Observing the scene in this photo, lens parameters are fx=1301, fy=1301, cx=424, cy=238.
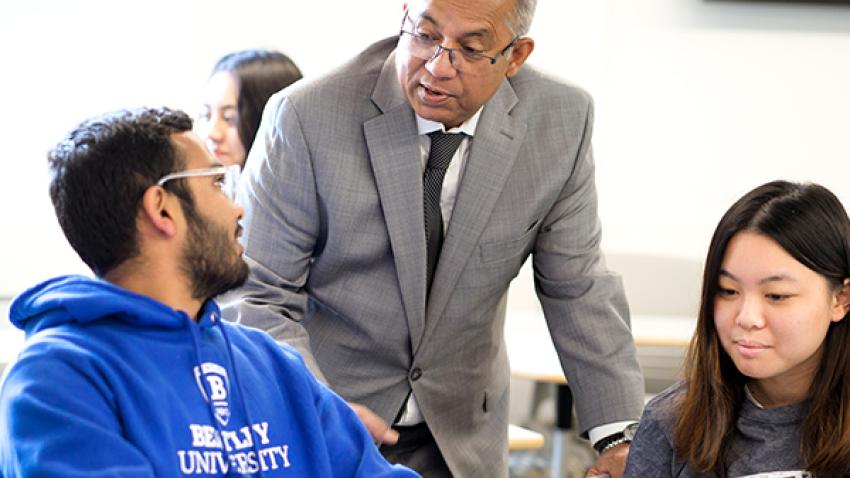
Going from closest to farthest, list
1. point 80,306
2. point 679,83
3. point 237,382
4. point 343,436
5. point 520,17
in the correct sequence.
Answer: point 80,306, point 237,382, point 343,436, point 520,17, point 679,83

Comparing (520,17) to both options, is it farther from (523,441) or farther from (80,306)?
(523,441)

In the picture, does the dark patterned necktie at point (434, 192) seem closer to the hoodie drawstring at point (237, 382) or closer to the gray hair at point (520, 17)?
the gray hair at point (520, 17)

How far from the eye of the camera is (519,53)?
229 cm

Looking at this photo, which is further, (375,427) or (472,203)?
(472,203)

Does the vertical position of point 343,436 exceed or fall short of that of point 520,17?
it falls short

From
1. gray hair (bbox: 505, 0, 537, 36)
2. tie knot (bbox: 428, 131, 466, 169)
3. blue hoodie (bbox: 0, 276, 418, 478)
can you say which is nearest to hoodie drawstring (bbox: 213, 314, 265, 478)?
blue hoodie (bbox: 0, 276, 418, 478)

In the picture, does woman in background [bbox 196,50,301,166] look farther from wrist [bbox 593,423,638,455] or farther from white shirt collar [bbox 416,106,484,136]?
wrist [bbox 593,423,638,455]

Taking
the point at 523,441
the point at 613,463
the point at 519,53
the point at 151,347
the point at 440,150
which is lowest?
the point at 523,441

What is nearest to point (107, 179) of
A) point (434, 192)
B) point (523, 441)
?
point (434, 192)

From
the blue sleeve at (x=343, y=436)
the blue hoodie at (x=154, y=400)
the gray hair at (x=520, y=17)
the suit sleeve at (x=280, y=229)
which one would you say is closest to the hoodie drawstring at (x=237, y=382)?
the blue hoodie at (x=154, y=400)

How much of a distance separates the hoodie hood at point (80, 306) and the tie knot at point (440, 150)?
763 millimetres

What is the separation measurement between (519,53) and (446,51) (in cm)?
19

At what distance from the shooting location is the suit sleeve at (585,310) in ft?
7.85

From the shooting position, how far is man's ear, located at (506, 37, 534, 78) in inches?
89.2
